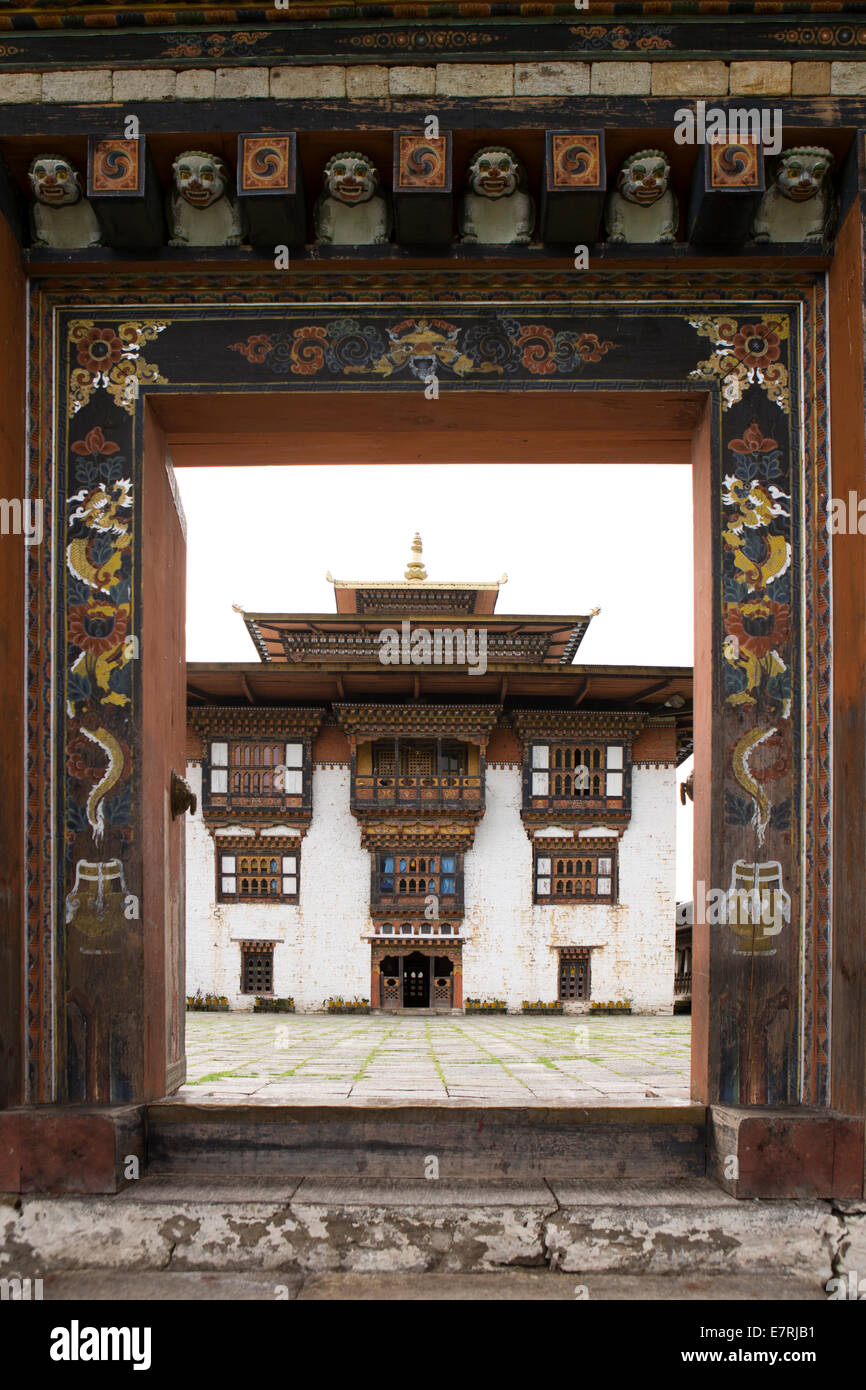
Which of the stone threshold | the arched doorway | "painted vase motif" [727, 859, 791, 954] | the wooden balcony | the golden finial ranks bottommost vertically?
the arched doorway

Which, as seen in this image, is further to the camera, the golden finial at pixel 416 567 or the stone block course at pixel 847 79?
the golden finial at pixel 416 567

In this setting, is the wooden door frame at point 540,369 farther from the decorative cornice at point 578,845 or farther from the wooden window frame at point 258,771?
the decorative cornice at point 578,845

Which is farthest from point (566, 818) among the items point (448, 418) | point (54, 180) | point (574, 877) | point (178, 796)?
point (54, 180)

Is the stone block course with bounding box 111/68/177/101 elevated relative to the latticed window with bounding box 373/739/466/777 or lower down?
elevated

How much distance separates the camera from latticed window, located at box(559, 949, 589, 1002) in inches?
875

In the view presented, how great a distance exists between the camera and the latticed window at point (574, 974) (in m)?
22.2

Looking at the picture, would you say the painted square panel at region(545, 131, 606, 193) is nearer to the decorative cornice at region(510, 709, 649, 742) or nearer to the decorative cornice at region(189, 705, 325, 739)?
the decorative cornice at region(189, 705, 325, 739)

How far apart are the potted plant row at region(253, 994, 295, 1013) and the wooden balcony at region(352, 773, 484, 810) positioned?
16.2 feet

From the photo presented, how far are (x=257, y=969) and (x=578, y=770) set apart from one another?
9154 millimetres

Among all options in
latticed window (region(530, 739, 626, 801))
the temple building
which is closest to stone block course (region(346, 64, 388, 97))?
the temple building

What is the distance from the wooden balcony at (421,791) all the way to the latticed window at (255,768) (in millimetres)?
1562

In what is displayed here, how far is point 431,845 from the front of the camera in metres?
22.2

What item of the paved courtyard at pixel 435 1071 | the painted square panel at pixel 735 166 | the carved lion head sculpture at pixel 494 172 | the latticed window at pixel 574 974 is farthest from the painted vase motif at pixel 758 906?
the latticed window at pixel 574 974

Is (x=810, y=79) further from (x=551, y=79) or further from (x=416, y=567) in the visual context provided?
(x=416, y=567)
